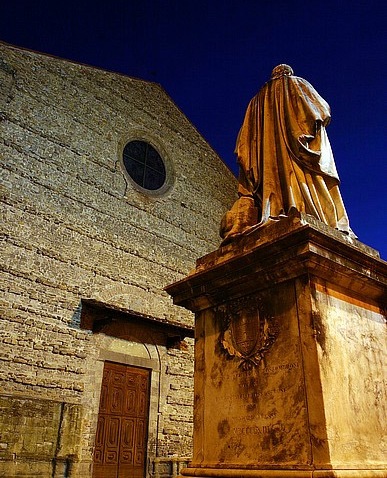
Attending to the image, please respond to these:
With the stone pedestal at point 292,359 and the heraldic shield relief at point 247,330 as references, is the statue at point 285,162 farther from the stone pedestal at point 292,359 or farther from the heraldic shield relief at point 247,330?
the heraldic shield relief at point 247,330

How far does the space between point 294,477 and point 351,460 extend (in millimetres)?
299

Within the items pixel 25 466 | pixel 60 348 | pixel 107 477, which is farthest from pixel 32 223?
pixel 107 477

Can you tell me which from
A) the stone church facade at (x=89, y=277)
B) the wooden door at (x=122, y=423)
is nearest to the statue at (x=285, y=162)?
the stone church facade at (x=89, y=277)

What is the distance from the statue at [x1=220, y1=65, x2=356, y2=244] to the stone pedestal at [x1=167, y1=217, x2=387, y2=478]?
0.33m

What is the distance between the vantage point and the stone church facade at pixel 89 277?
25.5 ft

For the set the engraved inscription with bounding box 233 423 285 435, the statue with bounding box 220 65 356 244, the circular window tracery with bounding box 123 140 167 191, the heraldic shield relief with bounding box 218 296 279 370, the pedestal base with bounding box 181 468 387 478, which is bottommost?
the pedestal base with bounding box 181 468 387 478

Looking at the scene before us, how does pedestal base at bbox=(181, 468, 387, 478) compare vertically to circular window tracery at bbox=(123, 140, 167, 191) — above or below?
below

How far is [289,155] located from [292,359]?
1.58 meters

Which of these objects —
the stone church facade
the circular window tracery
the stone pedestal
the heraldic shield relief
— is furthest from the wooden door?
the heraldic shield relief

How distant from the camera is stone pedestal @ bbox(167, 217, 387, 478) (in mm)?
2047

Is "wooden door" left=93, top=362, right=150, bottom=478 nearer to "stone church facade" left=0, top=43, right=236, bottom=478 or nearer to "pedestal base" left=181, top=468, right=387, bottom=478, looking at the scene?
"stone church facade" left=0, top=43, right=236, bottom=478

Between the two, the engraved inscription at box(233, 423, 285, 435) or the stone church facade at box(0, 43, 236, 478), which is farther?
the stone church facade at box(0, 43, 236, 478)

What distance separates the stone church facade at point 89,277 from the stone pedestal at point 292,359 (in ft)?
19.2

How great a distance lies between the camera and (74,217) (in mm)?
9727
